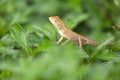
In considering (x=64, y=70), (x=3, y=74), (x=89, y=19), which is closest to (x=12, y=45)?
(x=3, y=74)

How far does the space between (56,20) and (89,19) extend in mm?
3202

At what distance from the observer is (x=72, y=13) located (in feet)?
26.6

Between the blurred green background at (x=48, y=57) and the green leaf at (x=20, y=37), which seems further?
the green leaf at (x=20, y=37)

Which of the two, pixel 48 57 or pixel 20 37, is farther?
pixel 20 37

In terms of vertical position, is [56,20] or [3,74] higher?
[3,74]

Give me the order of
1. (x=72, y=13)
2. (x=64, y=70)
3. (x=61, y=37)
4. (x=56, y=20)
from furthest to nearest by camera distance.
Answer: (x=72, y=13)
(x=56, y=20)
(x=61, y=37)
(x=64, y=70)

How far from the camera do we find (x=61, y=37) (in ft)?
12.3

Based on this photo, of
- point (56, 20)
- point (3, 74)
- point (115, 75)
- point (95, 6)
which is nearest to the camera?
point (115, 75)

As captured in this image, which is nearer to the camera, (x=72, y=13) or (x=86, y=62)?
(x=86, y=62)

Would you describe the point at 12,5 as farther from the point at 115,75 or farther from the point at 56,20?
the point at 115,75

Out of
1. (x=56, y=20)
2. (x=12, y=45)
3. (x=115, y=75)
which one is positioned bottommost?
(x=56, y=20)

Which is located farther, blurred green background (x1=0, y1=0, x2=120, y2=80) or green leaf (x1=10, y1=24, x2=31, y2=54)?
green leaf (x1=10, y1=24, x2=31, y2=54)

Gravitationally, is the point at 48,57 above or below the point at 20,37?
above

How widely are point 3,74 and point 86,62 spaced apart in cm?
65
